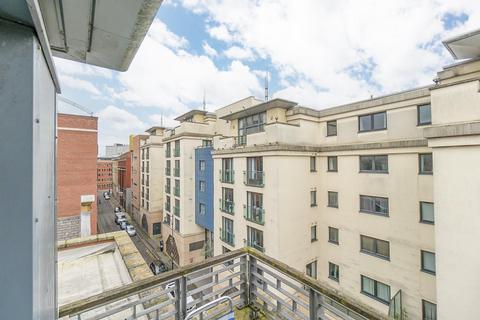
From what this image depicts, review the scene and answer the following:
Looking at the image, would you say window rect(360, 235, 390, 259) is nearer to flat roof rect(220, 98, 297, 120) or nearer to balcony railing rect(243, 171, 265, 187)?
balcony railing rect(243, 171, 265, 187)

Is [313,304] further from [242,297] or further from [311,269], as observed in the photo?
[311,269]

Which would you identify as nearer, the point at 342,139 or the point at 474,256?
the point at 474,256

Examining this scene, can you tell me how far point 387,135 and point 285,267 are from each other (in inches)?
387

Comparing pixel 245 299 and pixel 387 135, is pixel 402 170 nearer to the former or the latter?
pixel 387 135

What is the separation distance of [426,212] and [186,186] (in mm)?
15863

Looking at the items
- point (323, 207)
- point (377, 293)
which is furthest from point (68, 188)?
point (377, 293)

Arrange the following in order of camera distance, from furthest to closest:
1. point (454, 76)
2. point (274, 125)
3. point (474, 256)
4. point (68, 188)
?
point (68, 188)
point (274, 125)
point (454, 76)
point (474, 256)

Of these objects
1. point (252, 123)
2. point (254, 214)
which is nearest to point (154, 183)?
A: point (252, 123)

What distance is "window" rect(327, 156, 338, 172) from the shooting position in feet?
40.2

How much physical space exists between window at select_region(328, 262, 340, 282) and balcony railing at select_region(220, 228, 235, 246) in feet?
18.1

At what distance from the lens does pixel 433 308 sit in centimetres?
892

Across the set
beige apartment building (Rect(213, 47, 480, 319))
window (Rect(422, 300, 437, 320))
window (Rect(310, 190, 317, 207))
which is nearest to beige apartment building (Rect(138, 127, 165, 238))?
beige apartment building (Rect(213, 47, 480, 319))

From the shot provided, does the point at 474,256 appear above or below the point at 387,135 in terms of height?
below

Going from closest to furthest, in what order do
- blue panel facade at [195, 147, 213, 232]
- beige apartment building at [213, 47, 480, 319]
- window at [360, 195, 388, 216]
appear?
beige apartment building at [213, 47, 480, 319]
window at [360, 195, 388, 216]
blue panel facade at [195, 147, 213, 232]
